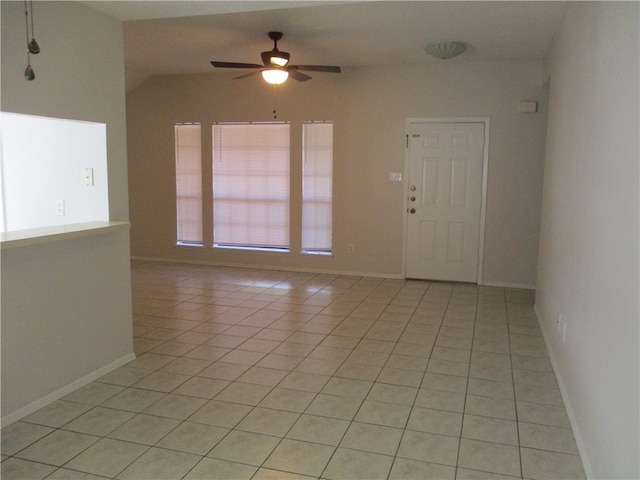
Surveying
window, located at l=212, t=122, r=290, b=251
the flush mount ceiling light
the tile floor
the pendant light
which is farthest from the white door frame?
the pendant light

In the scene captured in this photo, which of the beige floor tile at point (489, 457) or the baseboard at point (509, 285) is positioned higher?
the baseboard at point (509, 285)

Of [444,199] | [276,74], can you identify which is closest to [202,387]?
[276,74]

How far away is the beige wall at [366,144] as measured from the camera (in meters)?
5.74

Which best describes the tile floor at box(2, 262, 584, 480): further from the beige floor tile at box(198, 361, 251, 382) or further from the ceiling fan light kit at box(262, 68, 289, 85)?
the ceiling fan light kit at box(262, 68, 289, 85)

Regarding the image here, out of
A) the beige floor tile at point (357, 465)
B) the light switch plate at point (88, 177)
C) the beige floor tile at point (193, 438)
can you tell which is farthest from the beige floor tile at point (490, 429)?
the light switch plate at point (88, 177)

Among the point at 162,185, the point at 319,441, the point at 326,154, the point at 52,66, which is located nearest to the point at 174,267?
the point at 162,185

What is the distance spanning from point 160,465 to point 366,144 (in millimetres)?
4721

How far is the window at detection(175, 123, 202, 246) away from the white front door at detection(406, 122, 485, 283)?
2925mm

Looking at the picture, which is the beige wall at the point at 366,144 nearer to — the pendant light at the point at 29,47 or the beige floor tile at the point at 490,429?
the beige floor tile at the point at 490,429

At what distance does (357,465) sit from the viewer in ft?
7.52

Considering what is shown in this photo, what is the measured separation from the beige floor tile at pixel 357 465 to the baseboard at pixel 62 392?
5.43 ft

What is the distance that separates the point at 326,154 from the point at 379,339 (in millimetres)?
3103

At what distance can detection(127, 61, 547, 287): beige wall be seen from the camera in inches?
226

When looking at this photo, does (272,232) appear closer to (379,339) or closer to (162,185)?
(162,185)
